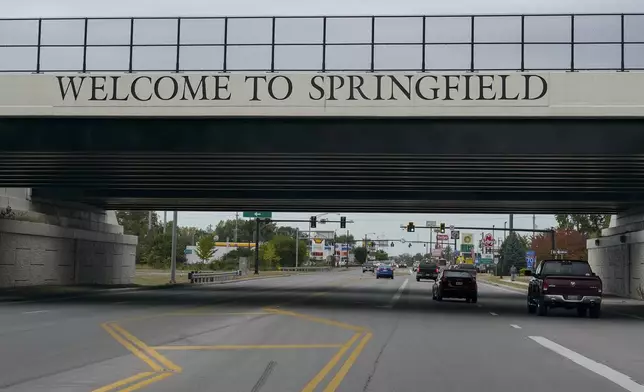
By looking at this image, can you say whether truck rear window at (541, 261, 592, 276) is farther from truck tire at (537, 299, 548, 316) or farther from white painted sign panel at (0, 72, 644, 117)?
white painted sign panel at (0, 72, 644, 117)

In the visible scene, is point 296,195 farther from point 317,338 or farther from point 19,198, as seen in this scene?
point 317,338

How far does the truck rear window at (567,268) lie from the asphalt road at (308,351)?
1.72 m

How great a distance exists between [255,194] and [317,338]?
24118 mm

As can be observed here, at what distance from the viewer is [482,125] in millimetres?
25734

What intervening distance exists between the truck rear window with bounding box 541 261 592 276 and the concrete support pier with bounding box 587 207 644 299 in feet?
45.0

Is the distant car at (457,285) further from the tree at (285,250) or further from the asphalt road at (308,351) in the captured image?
the tree at (285,250)

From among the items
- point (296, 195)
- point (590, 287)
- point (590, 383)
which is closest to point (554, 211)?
point (296, 195)

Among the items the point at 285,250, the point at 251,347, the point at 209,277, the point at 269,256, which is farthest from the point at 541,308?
the point at 285,250

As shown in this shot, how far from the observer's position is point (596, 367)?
14.0 metres

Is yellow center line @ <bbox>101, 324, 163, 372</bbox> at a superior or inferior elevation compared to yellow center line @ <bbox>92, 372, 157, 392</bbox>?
inferior

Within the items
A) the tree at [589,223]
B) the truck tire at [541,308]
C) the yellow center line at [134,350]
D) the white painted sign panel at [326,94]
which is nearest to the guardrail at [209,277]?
the white painted sign panel at [326,94]

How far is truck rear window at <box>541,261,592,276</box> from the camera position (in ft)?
91.0

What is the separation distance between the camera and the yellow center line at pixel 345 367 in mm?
11188

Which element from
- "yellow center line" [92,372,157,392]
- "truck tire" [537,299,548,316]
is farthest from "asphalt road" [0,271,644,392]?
"truck tire" [537,299,548,316]
